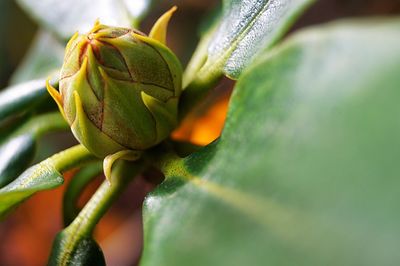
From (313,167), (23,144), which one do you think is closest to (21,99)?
(23,144)

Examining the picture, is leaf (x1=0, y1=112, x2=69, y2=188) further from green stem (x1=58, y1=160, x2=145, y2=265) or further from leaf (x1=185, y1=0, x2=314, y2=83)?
leaf (x1=185, y1=0, x2=314, y2=83)

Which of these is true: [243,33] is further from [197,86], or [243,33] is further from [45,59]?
[45,59]

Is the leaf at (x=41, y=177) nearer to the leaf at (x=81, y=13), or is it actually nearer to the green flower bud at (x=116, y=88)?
the green flower bud at (x=116, y=88)

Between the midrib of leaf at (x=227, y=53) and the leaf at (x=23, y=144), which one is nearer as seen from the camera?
the midrib of leaf at (x=227, y=53)

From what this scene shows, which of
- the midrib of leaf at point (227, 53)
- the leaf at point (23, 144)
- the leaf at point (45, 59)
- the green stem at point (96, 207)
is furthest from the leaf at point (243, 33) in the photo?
the leaf at point (45, 59)

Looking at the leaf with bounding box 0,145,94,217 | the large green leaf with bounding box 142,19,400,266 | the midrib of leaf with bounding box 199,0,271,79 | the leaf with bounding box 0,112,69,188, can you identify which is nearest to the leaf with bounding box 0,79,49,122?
the leaf with bounding box 0,112,69,188

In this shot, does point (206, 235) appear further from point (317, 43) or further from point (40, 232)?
point (40, 232)
